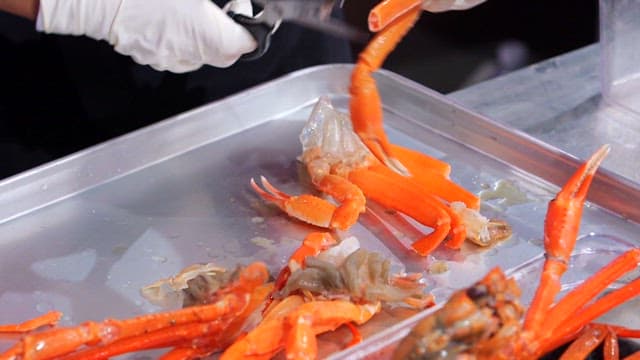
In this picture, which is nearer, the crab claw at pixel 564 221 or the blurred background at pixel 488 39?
the crab claw at pixel 564 221

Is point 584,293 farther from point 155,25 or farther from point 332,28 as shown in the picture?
point 155,25

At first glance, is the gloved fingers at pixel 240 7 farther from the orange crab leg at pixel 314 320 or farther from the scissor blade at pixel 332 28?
the orange crab leg at pixel 314 320

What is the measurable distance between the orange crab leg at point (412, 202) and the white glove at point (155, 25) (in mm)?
383

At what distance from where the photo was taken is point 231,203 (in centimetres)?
201

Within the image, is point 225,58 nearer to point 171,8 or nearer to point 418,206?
point 171,8

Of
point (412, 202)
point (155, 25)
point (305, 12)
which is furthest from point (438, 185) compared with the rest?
point (155, 25)

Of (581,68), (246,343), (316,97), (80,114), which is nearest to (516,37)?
(581,68)

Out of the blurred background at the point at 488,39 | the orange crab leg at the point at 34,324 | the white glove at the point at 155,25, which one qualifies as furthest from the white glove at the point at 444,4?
the blurred background at the point at 488,39

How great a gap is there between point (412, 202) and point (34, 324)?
0.74 metres

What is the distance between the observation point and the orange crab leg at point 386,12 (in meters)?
1.58

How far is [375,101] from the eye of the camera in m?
1.62

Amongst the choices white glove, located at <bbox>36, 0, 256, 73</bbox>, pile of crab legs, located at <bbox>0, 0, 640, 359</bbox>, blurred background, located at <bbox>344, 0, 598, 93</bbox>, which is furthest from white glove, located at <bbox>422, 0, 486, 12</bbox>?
blurred background, located at <bbox>344, 0, 598, 93</bbox>

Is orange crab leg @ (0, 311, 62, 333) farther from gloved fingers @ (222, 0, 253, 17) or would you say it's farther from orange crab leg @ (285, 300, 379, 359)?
gloved fingers @ (222, 0, 253, 17)

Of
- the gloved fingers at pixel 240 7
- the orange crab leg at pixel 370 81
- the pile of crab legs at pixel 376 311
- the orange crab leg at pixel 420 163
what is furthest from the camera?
the gloved fingers at pixel 240 7
